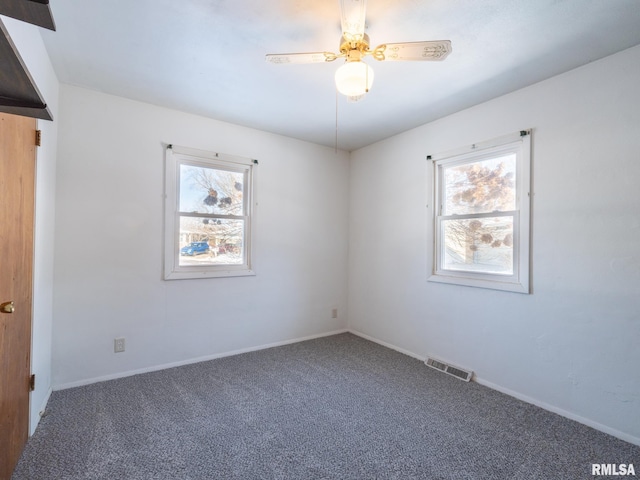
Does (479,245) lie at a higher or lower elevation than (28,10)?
lower

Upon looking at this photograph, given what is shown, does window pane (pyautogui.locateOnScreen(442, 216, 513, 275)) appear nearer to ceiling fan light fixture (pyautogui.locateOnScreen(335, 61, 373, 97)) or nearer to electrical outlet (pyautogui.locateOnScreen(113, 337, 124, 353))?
ceiling fan light fixture (pyautogui.locateOnScreen(335, 61, 373, 97))

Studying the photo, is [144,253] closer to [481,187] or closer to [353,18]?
[353,18]

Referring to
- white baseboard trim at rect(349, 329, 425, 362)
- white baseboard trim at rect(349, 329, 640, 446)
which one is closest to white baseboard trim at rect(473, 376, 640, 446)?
white baseboard trim at rect(349, 329, 640, 446)

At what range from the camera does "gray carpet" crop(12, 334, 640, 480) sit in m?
1.78

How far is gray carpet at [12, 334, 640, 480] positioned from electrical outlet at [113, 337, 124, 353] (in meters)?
0.26

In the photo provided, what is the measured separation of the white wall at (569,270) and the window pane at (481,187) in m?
0.23

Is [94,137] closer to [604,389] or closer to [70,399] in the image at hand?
[70,399]

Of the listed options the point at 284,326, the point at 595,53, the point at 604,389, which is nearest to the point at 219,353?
the point at 284,326

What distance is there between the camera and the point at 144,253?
301cm

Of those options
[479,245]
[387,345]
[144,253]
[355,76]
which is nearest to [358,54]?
[355,76]

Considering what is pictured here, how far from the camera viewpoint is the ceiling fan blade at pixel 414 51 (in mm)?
1673

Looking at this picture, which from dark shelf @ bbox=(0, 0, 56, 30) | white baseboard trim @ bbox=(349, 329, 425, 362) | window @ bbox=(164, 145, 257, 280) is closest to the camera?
dark shelf @ bbox=(0, 0, 56, 30)

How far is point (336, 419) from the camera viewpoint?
229 centimetres

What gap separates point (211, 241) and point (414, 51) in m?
2.63
